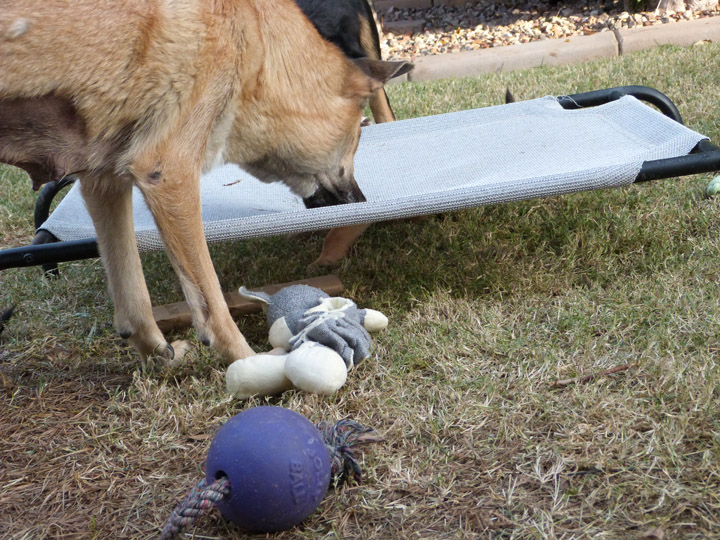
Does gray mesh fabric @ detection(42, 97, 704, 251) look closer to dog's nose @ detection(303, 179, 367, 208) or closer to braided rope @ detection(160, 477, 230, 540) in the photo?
dog's nose @ detection(303, 179, 367, 208)

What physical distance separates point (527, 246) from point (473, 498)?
157 centimetres

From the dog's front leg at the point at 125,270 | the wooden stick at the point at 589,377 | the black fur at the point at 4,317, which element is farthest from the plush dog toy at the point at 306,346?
the black fur at the point at 4,317

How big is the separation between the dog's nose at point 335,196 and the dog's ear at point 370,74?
1.17ft

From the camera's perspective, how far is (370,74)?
8.63ft

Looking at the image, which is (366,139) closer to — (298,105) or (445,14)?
(298,105)

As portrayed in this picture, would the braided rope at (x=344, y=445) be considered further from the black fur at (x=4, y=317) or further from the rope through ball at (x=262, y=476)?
the black fur at (x=4, y=317)

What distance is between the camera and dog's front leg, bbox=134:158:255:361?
2.09 meters

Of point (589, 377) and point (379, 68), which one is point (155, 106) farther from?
point (589, 377)

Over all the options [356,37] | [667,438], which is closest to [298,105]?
[356,37]

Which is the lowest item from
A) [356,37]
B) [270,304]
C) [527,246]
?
[527,246]

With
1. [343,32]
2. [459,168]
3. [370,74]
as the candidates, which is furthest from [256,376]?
[343,32]

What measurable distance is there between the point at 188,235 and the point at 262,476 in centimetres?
85

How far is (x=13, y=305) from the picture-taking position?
309 centimetres

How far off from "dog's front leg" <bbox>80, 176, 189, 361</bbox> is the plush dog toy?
33 cm
